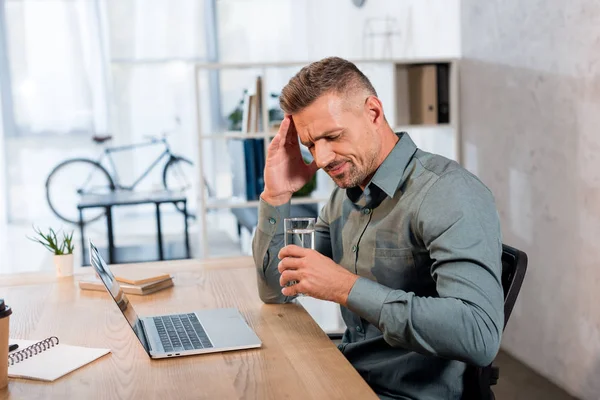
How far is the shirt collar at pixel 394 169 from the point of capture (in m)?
1.59

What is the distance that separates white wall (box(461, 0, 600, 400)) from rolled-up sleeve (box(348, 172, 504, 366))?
4.77 ft

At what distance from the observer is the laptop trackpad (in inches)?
58.2

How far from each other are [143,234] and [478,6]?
4.64 m

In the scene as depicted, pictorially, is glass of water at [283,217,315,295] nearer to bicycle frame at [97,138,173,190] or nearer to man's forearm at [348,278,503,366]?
man's forearm at [348,278,503,366]

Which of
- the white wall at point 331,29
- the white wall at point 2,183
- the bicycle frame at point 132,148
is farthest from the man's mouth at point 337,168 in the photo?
the white wall at point 2,183

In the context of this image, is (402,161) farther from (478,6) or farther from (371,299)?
(478,6)

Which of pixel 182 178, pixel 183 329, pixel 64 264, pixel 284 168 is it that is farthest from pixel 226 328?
pixel 182 178

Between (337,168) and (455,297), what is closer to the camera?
(455,297)

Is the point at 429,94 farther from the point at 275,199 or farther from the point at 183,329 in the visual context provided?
the point at 183,329

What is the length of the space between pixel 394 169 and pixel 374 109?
0.13 m

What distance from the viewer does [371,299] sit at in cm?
138

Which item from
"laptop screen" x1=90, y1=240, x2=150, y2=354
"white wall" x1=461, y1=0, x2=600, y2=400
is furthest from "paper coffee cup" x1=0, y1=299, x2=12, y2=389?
"white wall" x1=461, y1=0, x2=600, y2=400

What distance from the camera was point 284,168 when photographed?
186 cm

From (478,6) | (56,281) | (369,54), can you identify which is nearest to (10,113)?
(369,54)
